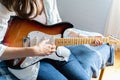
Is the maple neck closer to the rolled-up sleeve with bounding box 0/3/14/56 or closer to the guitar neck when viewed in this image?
the guitar neck

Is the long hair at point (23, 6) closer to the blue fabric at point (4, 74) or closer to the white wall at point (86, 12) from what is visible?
the blue fabric at point (4, 74)

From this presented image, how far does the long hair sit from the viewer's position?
2.95 feet

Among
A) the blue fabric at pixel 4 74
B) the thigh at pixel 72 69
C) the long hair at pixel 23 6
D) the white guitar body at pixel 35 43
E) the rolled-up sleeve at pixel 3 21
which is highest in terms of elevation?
the long hair at pixel 23 6

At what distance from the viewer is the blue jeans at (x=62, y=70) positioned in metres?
1.10

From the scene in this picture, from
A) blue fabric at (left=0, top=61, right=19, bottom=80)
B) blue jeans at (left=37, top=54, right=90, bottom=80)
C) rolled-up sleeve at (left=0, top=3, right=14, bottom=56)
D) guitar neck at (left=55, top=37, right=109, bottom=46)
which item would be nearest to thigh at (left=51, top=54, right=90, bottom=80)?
blue jeans at (left=37, top=54, right=90, bottom=80)

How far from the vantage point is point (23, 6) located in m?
0.92

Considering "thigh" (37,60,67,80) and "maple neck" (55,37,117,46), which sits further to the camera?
"maple neck" (55,37,117,46)

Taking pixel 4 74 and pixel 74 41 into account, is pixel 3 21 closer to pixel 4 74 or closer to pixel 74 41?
pixel 4 74

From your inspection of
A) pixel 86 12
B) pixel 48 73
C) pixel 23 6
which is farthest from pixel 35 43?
pixel 86 12

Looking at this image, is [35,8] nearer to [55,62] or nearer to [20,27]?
[20,27]

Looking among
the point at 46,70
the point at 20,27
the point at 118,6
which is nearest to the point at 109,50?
the point at 46,70

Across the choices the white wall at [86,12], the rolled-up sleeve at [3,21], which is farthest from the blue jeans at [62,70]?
the white wall at [86,12]

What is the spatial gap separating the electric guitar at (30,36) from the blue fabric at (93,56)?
0.11 metres

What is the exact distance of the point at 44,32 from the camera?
117 cm
